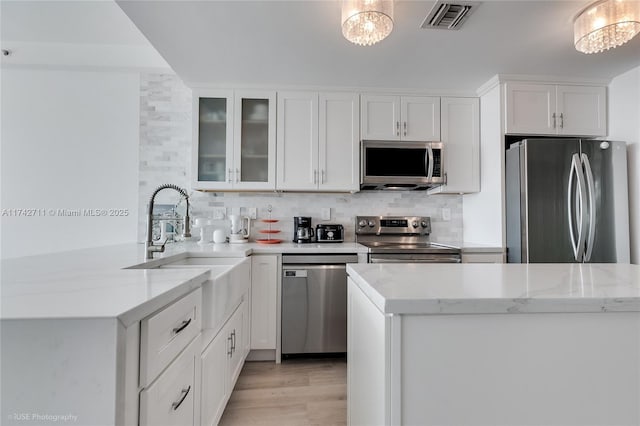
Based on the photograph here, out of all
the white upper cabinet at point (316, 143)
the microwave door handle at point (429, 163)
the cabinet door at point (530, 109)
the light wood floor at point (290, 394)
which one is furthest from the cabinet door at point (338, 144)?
the light wood floor at point (290, 394)

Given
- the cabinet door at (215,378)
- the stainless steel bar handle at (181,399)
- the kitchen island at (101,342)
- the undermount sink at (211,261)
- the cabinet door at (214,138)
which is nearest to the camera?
the kitchen island at (101,342)

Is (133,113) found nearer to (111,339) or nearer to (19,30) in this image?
(19,30)

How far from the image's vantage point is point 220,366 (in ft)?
4.87

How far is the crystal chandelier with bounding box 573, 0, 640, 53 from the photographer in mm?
1552

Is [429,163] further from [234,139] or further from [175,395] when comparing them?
[175,395]

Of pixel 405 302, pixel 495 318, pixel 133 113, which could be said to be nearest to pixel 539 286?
pixel 495 318

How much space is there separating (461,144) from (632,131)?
122cm

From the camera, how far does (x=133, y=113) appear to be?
279 cm

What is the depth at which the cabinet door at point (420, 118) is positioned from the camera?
271cm

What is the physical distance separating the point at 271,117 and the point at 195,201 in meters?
1.08

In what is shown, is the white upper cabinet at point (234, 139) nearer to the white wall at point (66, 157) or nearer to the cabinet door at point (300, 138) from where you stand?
the cabinet door at point (300, 138)

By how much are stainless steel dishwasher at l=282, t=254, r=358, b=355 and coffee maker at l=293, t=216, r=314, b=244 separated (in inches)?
18.2

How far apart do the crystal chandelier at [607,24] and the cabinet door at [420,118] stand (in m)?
1.12

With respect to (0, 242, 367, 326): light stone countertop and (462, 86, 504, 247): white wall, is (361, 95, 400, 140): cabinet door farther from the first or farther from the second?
(0, 242, 367, 326): light stone countertop
